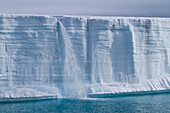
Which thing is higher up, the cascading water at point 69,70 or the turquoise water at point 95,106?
the cascading water at point 69,70

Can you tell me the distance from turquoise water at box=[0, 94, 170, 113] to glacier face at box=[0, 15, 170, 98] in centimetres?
50

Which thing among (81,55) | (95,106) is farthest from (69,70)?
(95,106)

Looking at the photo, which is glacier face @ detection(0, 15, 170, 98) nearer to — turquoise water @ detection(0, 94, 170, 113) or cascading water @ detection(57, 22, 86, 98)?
cascading water @ detection(57, 22, 86, 98)

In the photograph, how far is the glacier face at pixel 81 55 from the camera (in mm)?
10695

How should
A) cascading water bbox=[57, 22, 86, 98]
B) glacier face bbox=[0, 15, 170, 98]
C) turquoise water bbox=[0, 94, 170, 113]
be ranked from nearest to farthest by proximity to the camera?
turquoise water bbox=[0, 94, 170, 113] → glacier face bbox=[0, 15, 170, 98] → cascading water bbox=[57, 22, 86, 98]

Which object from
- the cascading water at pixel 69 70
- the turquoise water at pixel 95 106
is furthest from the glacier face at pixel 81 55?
the turquoise water at pixel 95 106

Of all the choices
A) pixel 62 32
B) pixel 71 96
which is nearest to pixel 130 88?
pixel 71 96

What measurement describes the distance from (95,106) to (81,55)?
1911 mm

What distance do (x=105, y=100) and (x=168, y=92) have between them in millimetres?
2607

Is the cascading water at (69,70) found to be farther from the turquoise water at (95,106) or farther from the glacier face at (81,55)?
the turquoise water at (95,106)

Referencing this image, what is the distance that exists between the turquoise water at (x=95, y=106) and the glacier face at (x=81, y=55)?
499 millimetres

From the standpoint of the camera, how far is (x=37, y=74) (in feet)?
35.6

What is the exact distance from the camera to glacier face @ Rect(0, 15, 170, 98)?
10695 mm

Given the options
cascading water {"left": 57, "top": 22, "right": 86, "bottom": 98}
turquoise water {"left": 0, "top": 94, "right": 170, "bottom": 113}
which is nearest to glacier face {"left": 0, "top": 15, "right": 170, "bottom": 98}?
cascading water {"left": 57, "top": 22, "right": 86, "bottom": 98}
